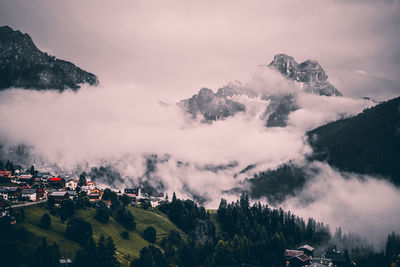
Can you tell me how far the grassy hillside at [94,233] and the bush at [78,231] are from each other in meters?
2.38

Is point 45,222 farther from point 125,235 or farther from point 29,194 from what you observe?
point 125,235

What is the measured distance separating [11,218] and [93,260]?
3062cm

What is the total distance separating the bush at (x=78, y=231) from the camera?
477ft

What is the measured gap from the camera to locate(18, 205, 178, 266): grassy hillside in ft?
432

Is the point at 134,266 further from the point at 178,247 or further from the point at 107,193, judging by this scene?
the point at 107,193

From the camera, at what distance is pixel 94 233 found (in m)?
158

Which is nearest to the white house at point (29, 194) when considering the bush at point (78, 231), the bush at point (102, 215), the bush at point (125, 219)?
the bush at point (102, 215)

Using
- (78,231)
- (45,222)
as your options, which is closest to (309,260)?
(78,231)

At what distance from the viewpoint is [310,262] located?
175 m

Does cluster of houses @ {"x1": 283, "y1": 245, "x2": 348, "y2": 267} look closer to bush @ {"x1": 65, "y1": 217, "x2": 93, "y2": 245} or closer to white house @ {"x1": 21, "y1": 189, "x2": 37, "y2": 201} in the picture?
bush @ {"x1": 65, "y1": 217, "x2": 93, "y2": 245}

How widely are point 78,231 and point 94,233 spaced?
41.3 feet

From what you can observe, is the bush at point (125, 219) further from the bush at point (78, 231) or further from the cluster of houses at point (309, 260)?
the cluster of houses at point (309, 260)

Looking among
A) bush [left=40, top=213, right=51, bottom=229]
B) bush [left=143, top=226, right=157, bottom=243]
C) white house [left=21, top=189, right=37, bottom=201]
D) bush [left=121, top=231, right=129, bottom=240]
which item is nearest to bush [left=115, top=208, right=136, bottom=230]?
bush [left=143, top=226, right=157, bottom=243]

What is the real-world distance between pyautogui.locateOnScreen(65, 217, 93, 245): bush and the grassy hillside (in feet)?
7.82
